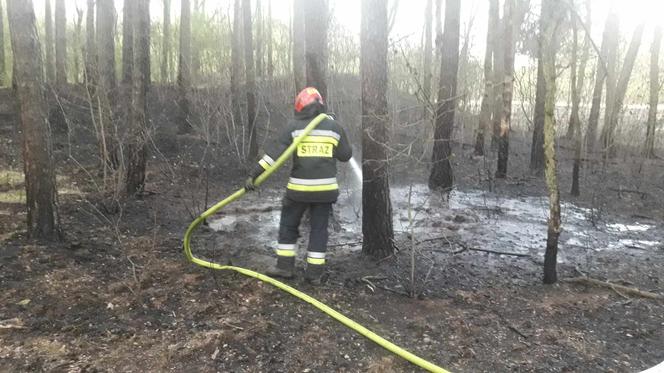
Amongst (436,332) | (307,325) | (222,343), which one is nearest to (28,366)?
(222,343)

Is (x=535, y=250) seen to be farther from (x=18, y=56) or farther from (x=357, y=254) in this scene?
(x=18, y=56)

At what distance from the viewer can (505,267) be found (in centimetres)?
522

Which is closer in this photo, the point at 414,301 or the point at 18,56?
the point at 414,301

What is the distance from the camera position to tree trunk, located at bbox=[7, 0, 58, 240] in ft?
15.0

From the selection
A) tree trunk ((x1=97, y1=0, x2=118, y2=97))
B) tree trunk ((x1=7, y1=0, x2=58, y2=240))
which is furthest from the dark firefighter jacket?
tree trunk ((x1=97, y1=0, x2=118, y2=97))

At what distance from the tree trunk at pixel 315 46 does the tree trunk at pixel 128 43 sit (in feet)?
9.82

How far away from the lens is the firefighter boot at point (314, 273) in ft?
14.6

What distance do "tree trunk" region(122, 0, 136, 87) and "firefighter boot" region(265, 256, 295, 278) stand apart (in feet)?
14.2

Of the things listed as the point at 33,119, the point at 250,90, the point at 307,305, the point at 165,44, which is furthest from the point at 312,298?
the point at 165,44

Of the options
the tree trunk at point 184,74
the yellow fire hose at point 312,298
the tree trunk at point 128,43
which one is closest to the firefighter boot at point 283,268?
the yellow fire hose at point 312,298

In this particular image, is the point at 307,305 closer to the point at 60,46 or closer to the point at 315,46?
the point at 315,46

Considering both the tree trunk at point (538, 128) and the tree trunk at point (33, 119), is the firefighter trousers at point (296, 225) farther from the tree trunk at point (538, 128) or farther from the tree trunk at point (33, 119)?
the tree trunk at point (538, 128)

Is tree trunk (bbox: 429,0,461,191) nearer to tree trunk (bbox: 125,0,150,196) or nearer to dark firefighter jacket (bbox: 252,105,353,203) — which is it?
dark firefighter jacket (bbox: 252,105,353,203)

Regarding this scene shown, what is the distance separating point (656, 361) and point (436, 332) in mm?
1494
